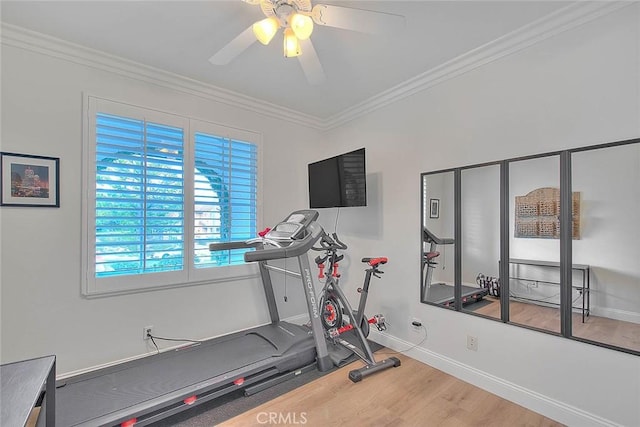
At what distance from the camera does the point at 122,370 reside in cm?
223

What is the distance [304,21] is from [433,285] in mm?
2278

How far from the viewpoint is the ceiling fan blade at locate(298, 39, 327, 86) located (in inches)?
67.8

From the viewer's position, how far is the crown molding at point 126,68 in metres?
2.12

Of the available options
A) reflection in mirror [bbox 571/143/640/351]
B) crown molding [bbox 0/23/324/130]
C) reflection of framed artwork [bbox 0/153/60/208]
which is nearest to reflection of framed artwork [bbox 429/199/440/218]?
reflection in mirror [bbox 571/143/640/351]

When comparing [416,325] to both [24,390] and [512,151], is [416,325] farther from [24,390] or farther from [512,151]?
[24,390]

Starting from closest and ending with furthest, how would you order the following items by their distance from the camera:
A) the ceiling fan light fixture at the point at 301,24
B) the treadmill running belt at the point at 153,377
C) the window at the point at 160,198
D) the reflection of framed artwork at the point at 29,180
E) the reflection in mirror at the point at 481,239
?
the ceiling fan light fixture at the point at 301,24
the treadmill running belt at the point at 153,377
the reflection of framed artwork at the point at 29,180
the reflection in mirror at the point at 481,239
the window at the point at 160,198

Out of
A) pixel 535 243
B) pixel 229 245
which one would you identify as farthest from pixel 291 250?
pixel 535 243

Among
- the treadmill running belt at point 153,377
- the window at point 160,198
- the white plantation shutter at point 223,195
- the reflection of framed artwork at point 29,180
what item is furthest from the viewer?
the white plantation shutter at point 223,195

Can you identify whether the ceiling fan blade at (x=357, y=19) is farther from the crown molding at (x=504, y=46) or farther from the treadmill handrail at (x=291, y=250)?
the treadmill handrail at (x=291, y=250)

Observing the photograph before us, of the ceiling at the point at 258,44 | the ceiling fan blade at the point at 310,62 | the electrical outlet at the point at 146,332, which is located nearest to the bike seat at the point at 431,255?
the ceiling at the point at 258,44

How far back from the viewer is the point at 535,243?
6.68 feet

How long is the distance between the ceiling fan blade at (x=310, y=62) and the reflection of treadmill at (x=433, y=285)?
162 centimetres

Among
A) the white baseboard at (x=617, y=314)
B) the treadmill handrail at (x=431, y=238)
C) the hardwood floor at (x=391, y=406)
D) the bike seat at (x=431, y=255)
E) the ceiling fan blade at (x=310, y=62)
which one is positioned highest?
the ceiling fan blade at (x=310, y=62)

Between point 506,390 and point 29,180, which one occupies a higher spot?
point 29,180
